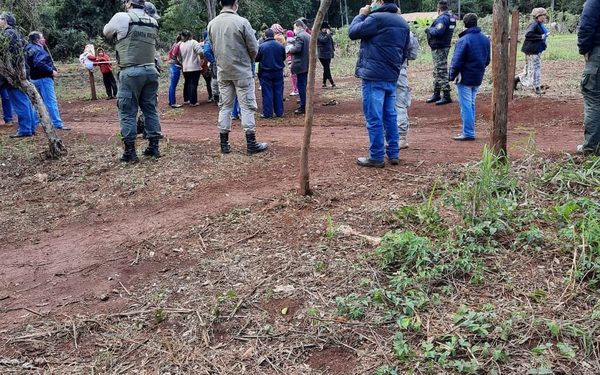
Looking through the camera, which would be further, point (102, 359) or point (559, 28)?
point (559, 28)

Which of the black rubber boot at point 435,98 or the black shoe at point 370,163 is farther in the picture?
the black rubber boot at point 435,98

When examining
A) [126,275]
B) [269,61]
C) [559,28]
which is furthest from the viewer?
[559,28]

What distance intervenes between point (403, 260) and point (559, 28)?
42.2 m

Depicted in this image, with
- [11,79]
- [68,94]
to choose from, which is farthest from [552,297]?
[68,94]

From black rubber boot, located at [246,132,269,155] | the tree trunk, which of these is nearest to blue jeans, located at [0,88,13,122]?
the tree trunk

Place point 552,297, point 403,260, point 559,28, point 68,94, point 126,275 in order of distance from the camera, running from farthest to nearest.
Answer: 1. point 559,28
2. point 68,94
3. point 126,275
4. point 403,260
5. point 552,297

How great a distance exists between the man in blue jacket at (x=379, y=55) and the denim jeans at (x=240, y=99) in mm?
1716

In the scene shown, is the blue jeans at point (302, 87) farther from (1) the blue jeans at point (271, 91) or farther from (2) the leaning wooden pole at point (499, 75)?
(2) the leaning wooden pole at point (499, 75)

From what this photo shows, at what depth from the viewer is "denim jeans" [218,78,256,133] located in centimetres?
677

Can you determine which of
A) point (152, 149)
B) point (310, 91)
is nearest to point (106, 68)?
point (152, 149)

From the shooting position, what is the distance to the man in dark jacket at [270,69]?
33.4 feet

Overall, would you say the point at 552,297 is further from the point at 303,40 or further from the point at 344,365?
the point at 303,40

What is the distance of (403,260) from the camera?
143 inches

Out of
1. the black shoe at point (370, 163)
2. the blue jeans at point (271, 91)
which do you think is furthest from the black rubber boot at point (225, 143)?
the blue jeans at point (271, 91)
